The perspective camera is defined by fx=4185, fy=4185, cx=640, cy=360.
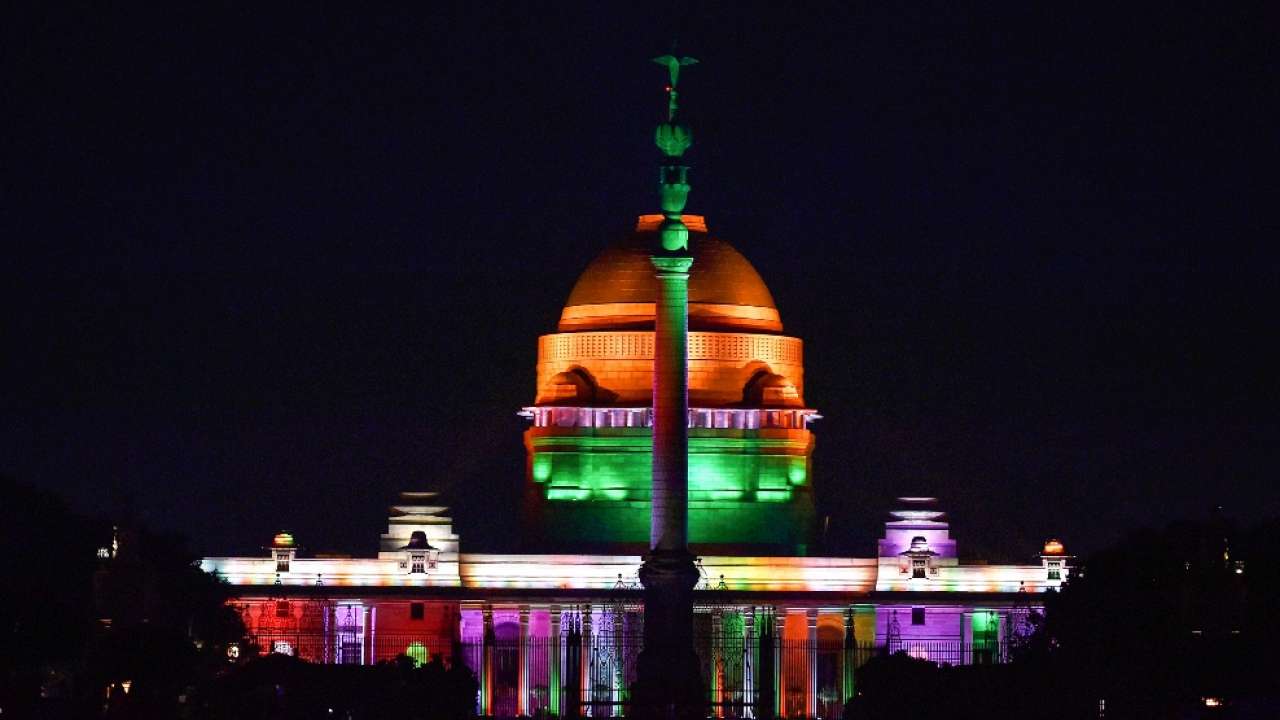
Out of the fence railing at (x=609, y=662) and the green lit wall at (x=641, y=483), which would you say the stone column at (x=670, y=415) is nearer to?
the fence railing at (x=609, y=662)

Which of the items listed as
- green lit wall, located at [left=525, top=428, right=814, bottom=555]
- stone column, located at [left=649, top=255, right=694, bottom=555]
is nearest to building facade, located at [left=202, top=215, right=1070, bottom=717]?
green lit wall, located at [left=525, top=428, right=814, bottom=555]

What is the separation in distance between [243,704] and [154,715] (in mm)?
11365

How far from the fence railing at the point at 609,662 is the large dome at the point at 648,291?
15501mm

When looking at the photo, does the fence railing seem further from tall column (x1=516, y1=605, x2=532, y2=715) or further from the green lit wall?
the green lit wall

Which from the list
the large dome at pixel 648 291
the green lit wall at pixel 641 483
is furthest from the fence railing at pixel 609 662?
the large dome at pixel 648 291

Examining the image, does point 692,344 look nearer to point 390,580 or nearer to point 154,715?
point 390,580

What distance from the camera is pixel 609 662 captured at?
5566 inches

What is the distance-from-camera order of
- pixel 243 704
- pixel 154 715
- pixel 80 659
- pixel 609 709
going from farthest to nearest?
1. pixel 609 709
2. pixel 80 659
3. pixel 243 704
4. pixel 154 715

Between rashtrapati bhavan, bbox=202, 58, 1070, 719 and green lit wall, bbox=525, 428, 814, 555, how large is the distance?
0.08 m

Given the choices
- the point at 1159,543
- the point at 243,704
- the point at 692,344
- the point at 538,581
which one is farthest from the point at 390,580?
the point at 243,704

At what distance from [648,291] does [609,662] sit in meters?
27.3

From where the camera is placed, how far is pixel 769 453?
16262 cm

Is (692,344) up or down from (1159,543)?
up

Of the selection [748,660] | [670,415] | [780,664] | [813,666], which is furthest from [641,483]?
[670,415]
